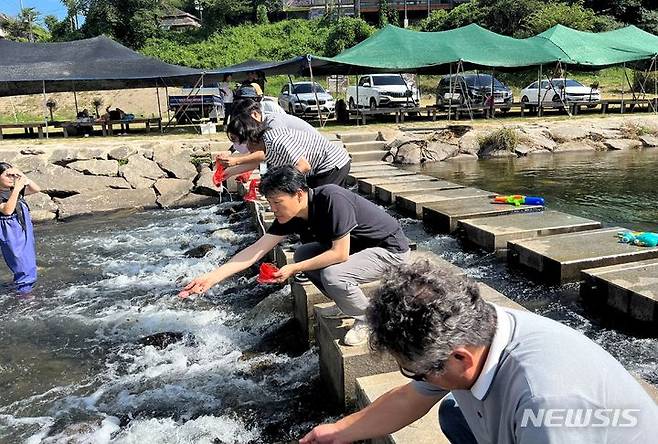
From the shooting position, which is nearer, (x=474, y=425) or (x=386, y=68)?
(x=474, y=425)

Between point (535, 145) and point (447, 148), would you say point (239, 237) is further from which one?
point (535, 145)

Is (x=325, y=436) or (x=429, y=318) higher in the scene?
(x=429, y=318)

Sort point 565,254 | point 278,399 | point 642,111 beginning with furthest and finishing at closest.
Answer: point 642,111
point 565,254
point 278,399

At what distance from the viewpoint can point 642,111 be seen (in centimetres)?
2153

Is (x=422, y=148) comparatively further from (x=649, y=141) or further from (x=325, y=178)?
(x=325, y=178)

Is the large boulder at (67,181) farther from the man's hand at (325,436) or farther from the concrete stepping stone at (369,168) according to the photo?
the man's hand at (325,436)

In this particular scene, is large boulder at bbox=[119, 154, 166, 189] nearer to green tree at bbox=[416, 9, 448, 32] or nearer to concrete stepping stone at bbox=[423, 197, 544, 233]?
concrete stepping stone at bbox=[423, 197, 544, 233]

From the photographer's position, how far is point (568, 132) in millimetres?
16438

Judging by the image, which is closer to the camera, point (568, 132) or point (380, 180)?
point (380, 180)

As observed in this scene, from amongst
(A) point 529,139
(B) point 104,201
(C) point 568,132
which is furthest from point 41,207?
(C) point 568,132

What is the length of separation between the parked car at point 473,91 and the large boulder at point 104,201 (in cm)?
1182

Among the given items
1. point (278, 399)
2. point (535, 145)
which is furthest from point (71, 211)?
point (535, 145)

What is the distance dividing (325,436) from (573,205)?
799 cm

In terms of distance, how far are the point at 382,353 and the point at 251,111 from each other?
3318 millimetres
